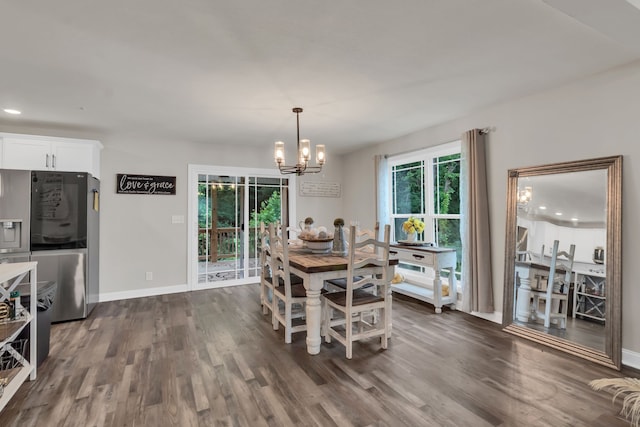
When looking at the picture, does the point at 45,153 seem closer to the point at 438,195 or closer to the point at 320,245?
the point at 320,245

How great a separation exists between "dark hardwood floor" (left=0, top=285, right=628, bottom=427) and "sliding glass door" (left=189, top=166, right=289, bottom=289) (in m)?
1.76

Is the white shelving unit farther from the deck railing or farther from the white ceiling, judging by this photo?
the deck railing

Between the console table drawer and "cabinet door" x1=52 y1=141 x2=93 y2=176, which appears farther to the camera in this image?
the console table drawer

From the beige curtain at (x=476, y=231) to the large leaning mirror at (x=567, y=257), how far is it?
0.24 meters

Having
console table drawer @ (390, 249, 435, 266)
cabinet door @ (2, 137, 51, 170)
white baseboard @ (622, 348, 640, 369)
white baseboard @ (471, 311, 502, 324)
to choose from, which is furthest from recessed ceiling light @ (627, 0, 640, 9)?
cabinet door @ (2, 137, 51, 170)

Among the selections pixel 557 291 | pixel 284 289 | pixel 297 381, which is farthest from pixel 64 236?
pixel 557 291

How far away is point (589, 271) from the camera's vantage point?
273 centimetres

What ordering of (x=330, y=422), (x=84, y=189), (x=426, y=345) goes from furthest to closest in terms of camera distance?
(x=84, y=189)
(x=426, y=345)
(x=330, y=422)

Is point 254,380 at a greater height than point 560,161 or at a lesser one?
lesser

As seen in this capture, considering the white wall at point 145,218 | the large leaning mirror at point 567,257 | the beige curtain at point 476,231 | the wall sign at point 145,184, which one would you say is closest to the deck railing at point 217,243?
the white wall at point 145,218

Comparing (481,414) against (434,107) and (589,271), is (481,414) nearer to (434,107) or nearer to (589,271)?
(589,271)

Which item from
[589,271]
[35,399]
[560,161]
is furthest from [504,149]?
[35,399]

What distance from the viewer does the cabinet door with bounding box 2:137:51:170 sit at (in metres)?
3.55

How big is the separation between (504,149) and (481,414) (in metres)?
2.68
